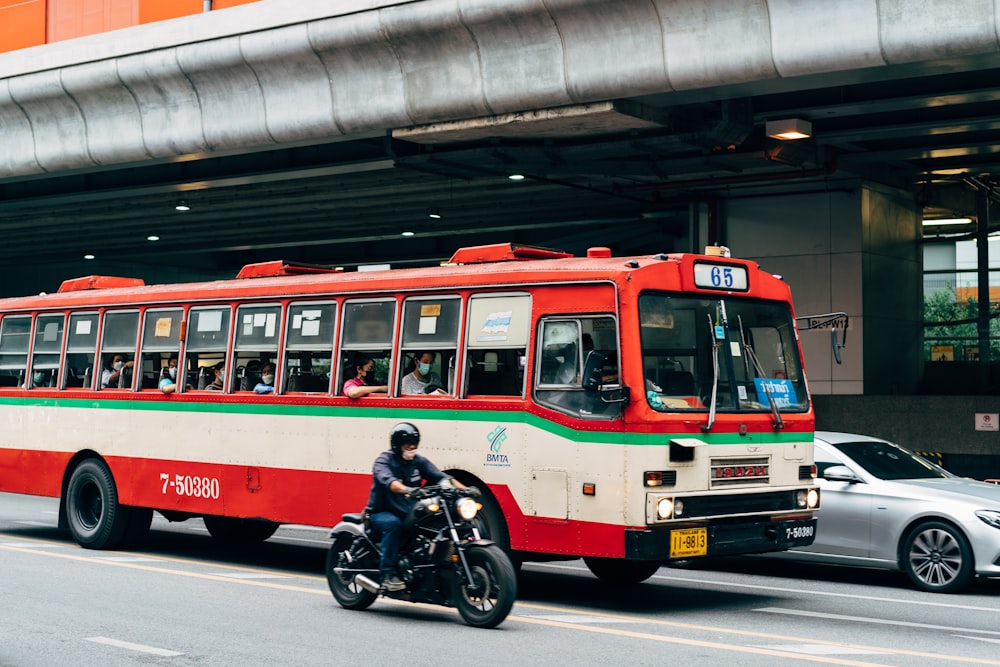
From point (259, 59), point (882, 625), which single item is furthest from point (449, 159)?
point (882, 625)

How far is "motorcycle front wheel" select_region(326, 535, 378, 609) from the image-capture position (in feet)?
34.6

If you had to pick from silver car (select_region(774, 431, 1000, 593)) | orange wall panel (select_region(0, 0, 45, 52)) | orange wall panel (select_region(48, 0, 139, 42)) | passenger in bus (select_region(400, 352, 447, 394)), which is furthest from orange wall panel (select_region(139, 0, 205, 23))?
silver car (select_region(774, 431, 1000, 593))

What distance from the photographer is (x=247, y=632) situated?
9.61m

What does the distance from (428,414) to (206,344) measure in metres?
3.55

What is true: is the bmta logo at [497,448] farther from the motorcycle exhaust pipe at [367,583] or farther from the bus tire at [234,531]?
the bus tire at [234,531]

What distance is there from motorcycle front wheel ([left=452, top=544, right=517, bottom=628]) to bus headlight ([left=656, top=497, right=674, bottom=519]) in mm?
1334

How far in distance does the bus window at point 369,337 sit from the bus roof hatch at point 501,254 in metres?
0.80

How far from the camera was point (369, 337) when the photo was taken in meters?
12.5

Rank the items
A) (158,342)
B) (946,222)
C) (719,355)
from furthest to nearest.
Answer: (946,222) < (158,342) < (719,355)

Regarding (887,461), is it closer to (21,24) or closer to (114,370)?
(114,370)

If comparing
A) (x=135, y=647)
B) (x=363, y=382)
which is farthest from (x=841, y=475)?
(x=135, y=647)

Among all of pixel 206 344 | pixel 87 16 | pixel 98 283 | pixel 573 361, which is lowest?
pixel 573 361

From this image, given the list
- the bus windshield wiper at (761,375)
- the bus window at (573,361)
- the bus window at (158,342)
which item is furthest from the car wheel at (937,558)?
the bus window at (158,342)

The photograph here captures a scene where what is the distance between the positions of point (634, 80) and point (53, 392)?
8094 mm
